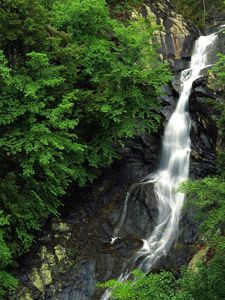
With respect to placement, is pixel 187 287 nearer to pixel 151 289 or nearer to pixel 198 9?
pixel 151 289

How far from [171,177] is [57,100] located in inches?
235

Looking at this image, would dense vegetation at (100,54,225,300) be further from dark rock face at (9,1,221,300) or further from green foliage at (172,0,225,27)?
green foliage at (172,0,225,27)

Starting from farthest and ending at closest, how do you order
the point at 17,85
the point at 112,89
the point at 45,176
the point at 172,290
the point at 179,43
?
the point at 179,43 → the point at 112,89 → the point at 45,176 → the point at 17,85 → the point at 172,290

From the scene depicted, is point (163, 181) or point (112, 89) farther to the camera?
point (163, 181)

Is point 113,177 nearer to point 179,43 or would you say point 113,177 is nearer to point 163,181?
point 163,181

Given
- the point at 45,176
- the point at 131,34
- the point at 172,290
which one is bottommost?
the point at 172,290

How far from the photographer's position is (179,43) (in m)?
22.8

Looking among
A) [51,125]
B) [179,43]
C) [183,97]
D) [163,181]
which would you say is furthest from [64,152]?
[179,43]

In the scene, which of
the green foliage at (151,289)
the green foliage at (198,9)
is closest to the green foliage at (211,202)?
the green foliage at (151,289)

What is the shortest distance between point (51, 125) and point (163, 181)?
5.72 metres

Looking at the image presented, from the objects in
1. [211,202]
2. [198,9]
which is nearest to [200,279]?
[211,202]

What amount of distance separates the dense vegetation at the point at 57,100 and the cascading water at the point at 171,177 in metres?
2.35

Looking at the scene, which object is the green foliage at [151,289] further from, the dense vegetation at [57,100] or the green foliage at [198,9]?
the green foliage at [198,9]

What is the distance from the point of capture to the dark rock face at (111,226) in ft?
44.3
